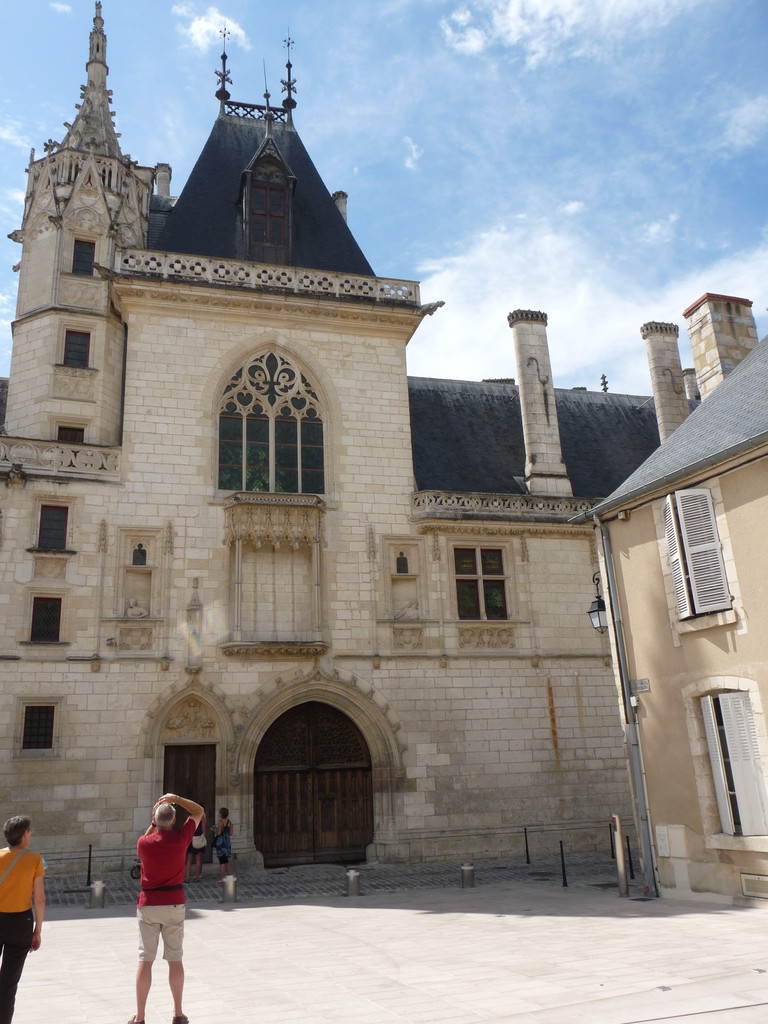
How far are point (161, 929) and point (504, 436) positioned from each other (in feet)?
57.6

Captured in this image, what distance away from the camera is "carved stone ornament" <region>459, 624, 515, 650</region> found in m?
17.1

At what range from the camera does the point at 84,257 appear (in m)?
18.4

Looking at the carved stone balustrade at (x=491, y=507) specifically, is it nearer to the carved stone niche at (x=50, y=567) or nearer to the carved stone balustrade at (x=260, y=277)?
the carved stone balustrade at (x=260, y=277)

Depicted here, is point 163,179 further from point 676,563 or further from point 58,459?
point 676,563

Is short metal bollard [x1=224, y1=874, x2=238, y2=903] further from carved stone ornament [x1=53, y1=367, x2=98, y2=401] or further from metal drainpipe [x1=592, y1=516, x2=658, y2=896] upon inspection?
carved stone ornament [x1=53, y1=367, x2=98, y2=401]

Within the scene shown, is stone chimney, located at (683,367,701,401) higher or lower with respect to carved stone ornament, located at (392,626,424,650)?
higher

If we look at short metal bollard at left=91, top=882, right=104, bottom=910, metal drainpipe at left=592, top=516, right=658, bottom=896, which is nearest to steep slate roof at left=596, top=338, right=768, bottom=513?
metal drainpipe at left=592, top=516, right=658, bottom=896

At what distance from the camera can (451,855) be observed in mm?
15586

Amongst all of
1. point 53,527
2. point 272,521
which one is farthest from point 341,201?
point 53,527

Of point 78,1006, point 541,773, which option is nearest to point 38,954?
point 78,1006

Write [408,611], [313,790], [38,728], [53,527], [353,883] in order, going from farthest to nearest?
[408,611]
[313,790]
[53,527]
[38,728]
[353,883]

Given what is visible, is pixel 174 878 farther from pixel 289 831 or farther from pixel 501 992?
pixel 289 831

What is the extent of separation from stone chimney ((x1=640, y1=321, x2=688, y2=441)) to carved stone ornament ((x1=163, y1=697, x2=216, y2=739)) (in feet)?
39.6

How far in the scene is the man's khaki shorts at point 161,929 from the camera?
16.9 ft
